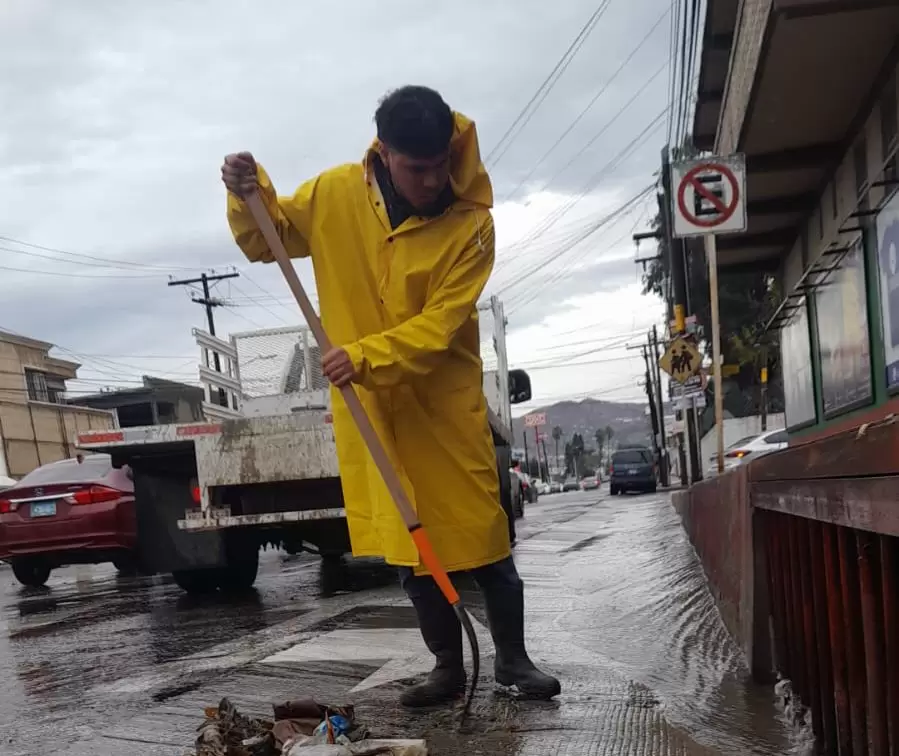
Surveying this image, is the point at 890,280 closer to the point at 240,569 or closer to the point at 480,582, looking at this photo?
the point at 480,582

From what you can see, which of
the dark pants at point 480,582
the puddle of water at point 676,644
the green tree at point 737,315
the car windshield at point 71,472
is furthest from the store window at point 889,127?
the green tree at point 737,315

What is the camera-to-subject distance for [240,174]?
3.15 m

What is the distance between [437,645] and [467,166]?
1.71m

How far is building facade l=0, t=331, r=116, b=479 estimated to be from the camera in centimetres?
3622

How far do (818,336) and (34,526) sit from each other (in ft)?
25.0

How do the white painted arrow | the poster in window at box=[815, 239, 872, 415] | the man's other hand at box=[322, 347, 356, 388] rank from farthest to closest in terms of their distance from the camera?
→ the poster in window at box=[815, 239, 872, 415] < the white painted arrow < the man's other hand at box=[322, 347, 356, 388]

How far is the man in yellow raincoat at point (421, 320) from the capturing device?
3.10 metres

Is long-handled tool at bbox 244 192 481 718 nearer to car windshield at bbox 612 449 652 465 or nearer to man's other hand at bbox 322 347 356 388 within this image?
man's other hand at bbox 322 347 356 388

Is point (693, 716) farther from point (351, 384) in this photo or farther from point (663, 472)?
point (663, 472)

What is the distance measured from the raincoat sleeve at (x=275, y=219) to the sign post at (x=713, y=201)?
427cm

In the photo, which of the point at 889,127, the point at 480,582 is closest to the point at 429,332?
the point at 480,582

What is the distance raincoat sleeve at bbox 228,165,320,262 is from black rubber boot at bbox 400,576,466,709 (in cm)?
130

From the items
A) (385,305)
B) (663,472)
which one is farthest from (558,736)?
(663,472)

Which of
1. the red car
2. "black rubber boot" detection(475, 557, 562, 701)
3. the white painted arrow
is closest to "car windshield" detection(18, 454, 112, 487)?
the red car
